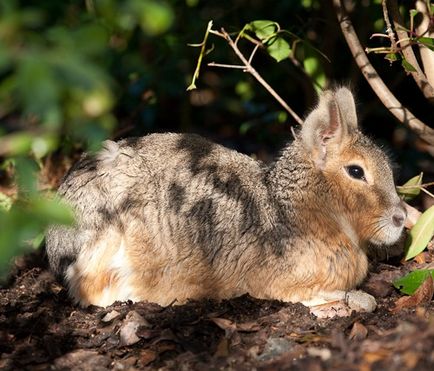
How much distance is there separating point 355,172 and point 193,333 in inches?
59.1

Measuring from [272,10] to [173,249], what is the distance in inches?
157

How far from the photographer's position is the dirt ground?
424 centimetres

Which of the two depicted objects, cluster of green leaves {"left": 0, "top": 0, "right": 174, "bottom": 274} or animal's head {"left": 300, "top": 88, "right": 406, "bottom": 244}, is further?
animal's head {"left": 300, "top": 88, "right": 406, "bottom": 244}

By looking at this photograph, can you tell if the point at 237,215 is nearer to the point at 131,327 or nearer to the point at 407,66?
the point at 131,327

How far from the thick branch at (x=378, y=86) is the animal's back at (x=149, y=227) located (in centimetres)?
124

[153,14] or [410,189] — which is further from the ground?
[153,14]

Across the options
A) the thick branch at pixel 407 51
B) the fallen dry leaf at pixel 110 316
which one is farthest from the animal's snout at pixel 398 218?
the fallen dry leaf at pixel 110 316

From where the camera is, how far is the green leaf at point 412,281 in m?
5.40

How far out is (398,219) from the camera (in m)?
5.40

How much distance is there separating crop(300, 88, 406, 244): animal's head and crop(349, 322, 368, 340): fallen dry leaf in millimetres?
857

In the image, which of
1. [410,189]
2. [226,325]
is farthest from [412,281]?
[226,325]

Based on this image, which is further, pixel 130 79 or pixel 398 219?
pixel 130 79

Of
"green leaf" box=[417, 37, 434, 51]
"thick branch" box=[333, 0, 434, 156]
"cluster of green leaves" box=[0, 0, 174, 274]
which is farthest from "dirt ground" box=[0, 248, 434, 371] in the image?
"cluster of green leaves" box=[0, 0, 174, 274]

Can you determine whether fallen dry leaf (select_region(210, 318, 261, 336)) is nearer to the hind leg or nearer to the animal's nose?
the hind leg
